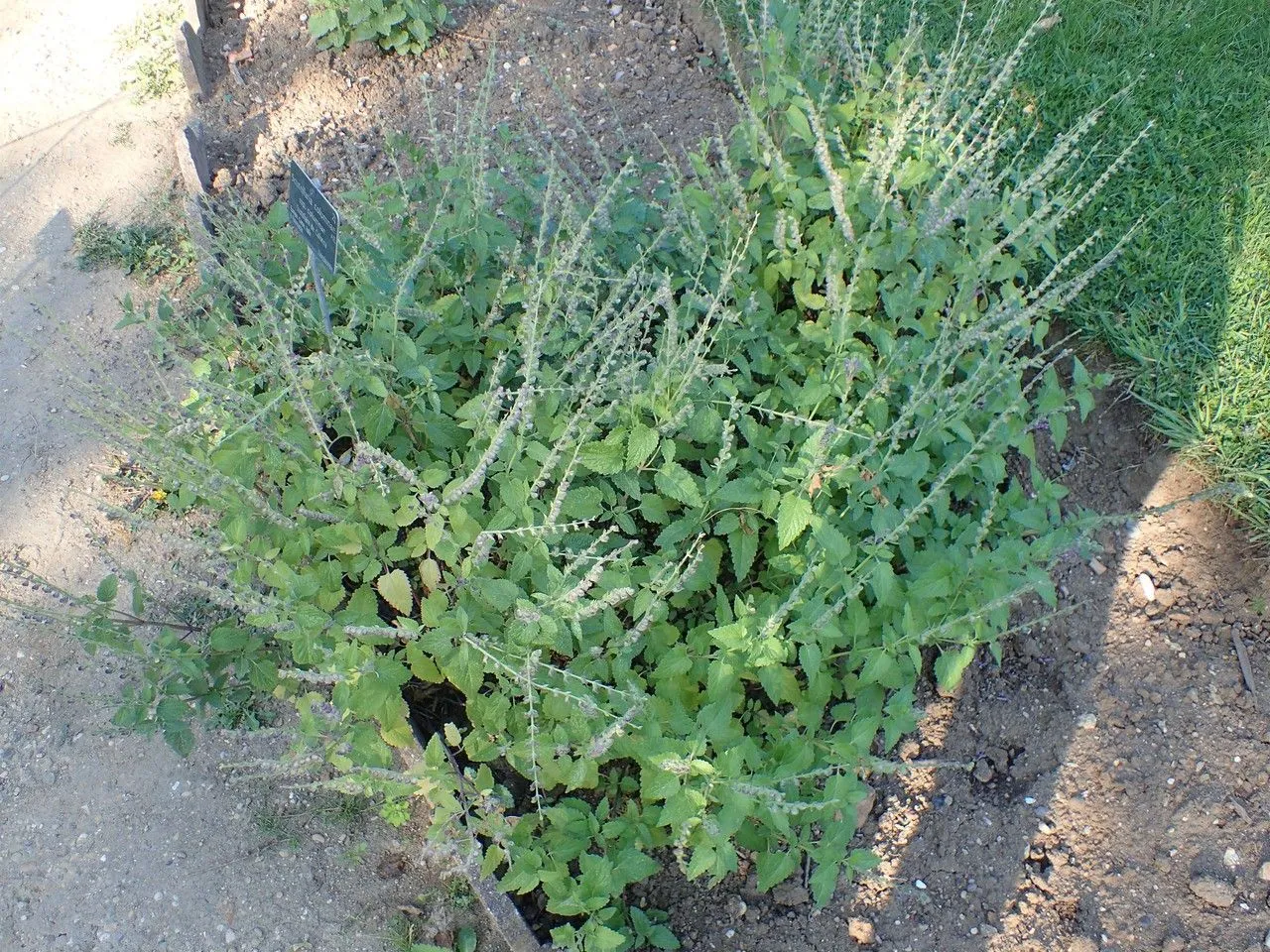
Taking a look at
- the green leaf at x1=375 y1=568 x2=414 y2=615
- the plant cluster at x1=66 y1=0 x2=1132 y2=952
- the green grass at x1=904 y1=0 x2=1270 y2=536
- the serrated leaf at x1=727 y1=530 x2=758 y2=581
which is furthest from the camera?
the green grass at x1=904 y1=0 x2=1270 y2=536

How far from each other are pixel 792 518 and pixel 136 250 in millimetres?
3402

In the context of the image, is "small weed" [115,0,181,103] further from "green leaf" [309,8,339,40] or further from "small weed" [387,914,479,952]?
"small weed" [387,914,479,952]

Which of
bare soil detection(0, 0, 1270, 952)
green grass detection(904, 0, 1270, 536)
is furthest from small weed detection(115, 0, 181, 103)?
green grass detection(904, 0, 1270, 536)

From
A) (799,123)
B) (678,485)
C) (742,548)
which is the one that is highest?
(799,123)

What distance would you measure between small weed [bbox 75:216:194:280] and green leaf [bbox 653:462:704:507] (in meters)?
2.75

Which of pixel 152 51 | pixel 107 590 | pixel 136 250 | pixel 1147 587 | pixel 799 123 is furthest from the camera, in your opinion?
pixel 152 51

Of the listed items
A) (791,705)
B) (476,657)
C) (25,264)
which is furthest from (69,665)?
(791,705)

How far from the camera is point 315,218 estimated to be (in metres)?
2.51

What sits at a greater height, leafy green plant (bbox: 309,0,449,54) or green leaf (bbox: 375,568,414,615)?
leafy green plant (bbox: 309,0,449,54)

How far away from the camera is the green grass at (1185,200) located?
3525mm

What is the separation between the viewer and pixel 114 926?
2848 mm

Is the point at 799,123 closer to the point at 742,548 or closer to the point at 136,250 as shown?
the point at 742,548

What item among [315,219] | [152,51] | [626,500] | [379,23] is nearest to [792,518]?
[626,500]

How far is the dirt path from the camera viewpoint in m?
2.84
